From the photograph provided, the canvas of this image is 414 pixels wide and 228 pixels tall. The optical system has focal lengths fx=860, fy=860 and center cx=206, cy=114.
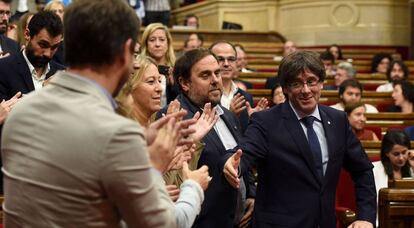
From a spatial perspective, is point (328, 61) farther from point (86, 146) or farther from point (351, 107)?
point (86, 146)

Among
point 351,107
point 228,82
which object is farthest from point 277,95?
point 228,82

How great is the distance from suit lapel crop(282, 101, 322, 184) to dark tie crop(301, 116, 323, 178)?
0.02 m

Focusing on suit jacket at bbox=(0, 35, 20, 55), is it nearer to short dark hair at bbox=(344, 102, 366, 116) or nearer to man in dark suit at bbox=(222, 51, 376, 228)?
man in dark suit at bbox=(222, 51, 376, 228)

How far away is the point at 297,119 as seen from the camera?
10.5ft

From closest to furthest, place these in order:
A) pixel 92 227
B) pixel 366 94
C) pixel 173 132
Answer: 1. pixel 92 227
2. pixel 173 132
3. pixel 366 94

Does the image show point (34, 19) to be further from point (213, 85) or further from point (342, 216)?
point (342, 216)

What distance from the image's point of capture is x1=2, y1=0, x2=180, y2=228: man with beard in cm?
156

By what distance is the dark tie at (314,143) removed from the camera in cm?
312

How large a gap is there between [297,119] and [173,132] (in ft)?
4.76

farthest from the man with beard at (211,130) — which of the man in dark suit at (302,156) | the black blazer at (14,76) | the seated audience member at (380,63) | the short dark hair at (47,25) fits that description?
the seated audience member at (380,63)

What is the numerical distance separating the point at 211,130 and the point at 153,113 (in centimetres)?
36

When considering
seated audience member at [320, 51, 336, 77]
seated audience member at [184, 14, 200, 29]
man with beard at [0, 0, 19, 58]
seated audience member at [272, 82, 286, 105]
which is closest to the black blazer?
man with beard at [0, 0, 19, 58]

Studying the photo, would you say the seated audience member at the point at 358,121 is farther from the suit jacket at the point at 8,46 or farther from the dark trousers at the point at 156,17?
the dark trousers at the point at 156,17

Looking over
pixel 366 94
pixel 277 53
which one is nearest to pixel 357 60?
pixel 277 53
